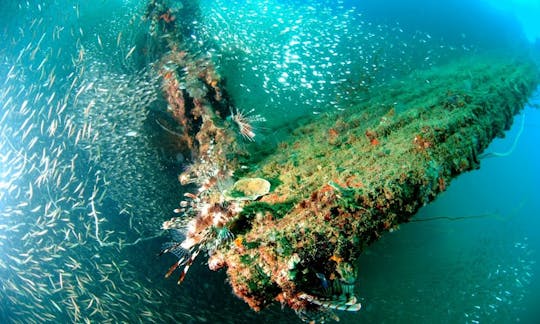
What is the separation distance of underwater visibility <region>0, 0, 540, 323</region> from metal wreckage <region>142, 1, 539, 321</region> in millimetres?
25

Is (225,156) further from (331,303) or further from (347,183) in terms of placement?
(331,303)

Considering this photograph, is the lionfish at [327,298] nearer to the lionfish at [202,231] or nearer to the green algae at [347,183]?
the green algae at [347,183]

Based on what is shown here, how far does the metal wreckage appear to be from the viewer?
9.12ft

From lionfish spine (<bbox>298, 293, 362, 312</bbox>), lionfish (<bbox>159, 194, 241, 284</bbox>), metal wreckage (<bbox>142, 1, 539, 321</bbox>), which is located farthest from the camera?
lionfish (<bbox>159, 194, 241, 284</bbox>)

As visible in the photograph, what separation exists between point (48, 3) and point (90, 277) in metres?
8.52

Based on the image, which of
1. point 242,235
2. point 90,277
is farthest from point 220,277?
point 242,235

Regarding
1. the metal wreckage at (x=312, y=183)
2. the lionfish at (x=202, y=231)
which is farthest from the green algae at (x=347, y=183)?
the lionfish at (x=202, y=231)

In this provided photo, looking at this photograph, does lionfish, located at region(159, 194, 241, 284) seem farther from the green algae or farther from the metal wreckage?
the green algae

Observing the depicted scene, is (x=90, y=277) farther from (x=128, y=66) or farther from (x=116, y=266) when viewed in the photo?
(x=128, y=66)

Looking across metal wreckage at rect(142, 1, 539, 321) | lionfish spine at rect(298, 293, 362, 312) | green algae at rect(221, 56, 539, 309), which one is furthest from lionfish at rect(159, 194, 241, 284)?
lionfish spine at rect(298, 293, 362, 312)

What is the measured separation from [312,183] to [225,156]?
84.5 inches

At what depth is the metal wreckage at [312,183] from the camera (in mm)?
2779

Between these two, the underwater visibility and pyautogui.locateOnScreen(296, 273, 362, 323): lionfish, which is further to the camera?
the underwater visibility

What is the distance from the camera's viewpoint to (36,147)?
9.59 meters
